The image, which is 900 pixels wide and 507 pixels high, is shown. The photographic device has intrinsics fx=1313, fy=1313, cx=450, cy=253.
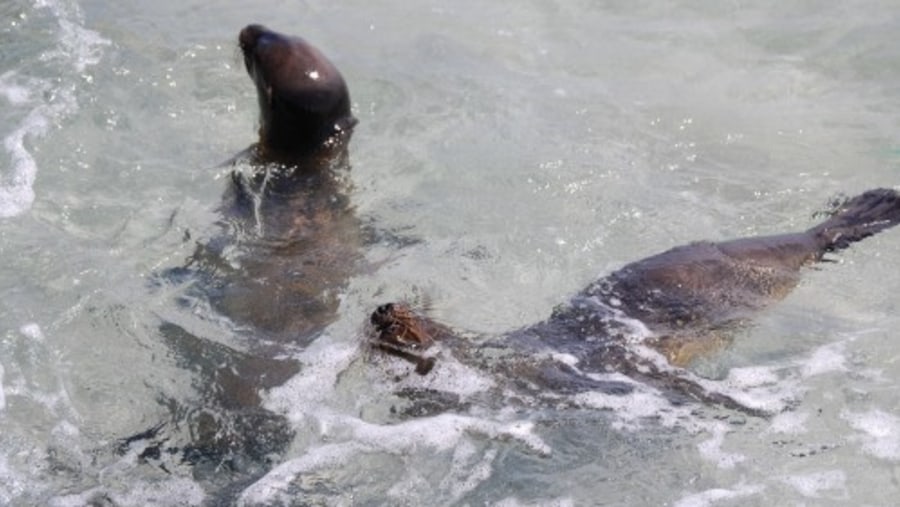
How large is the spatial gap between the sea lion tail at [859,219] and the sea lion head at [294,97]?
1977 millimetres

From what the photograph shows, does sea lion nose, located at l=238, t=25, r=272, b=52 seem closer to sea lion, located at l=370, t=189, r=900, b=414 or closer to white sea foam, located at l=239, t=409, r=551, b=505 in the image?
sea lion, located at l=370, t=189, r=900, b=414

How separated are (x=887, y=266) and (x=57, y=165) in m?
3.56

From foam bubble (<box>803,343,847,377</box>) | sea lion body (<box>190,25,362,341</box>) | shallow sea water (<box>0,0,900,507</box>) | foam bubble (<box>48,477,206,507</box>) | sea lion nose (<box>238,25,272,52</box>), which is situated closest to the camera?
foam bubble (<box>48,477,206,507</box>)

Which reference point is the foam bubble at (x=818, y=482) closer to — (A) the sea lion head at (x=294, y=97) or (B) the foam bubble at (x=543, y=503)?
(B) the foam bubble at (x=543, y=503)

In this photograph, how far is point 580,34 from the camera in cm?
737

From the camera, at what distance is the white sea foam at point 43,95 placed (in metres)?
5.66

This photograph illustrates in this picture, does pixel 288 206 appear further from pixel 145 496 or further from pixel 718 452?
pixel 718 452

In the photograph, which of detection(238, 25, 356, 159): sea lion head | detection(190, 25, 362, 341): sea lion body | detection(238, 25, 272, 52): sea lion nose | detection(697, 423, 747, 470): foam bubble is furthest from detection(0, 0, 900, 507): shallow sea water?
detection(238, 25, 272, 52): sea lion nose

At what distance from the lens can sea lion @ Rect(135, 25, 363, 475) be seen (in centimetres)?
394

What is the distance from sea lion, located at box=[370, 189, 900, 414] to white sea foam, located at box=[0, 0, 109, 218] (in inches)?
92.0

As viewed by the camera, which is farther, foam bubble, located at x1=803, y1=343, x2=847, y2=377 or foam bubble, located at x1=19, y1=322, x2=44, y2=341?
foam bubble, located at x1=19, y1=322, x2=44, y2=341

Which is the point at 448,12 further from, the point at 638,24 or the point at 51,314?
the point at 51,314

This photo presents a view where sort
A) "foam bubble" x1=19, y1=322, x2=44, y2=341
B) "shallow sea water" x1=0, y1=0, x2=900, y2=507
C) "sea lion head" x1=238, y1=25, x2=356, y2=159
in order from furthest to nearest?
"sea lion head" x1=238, y1=25, x2=356, y2=159, "foam bubble" x1=19, y1=322, x2=44, y2=341, "shallow sea water" x1=0, y1=0, x2=900, y2=507

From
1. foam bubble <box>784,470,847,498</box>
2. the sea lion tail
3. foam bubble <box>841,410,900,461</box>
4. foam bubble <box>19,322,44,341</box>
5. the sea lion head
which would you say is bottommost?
foam bubble <box>19,322,44,341</box>
